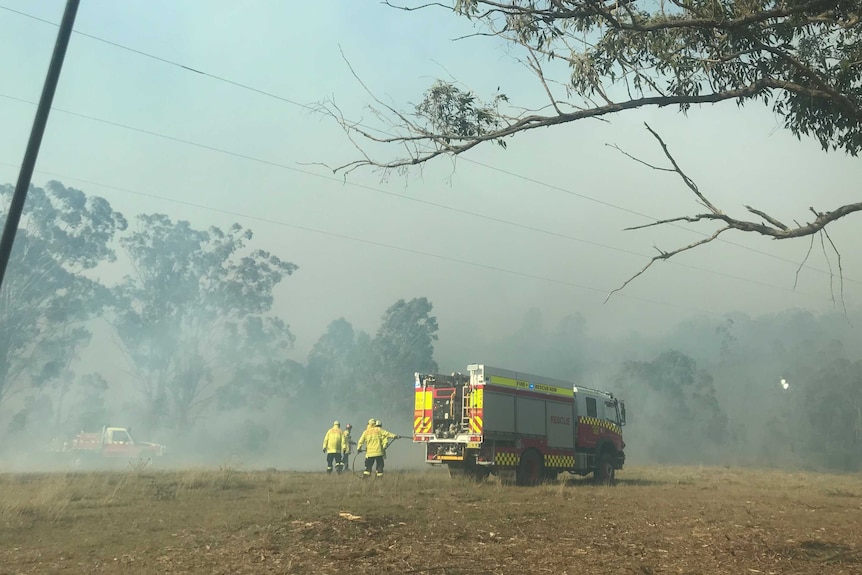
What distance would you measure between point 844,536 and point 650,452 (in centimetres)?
5016

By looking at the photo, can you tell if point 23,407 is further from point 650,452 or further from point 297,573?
point 650,452

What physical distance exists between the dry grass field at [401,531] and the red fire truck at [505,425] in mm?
2128

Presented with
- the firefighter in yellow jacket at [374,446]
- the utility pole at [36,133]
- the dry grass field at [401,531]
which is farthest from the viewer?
the firefighter in yellow jacket at [374,446]

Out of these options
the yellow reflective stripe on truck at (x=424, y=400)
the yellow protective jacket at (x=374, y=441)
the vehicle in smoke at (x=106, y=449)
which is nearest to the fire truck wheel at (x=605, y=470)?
the yellow reflective stripe on truck at (x=424, y=400)

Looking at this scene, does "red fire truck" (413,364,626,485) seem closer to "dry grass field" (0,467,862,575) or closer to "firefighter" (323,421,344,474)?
"firefighter" (323,421,344,474)

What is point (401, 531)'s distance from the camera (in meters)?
8.93

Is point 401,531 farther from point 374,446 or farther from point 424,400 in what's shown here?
point 424,400

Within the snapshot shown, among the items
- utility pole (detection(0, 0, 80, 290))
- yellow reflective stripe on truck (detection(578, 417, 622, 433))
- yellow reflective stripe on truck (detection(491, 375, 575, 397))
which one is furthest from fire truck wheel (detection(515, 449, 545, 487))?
utility pole (detection(0, 0, 80, 290))

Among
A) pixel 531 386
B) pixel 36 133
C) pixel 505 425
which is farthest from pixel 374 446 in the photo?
pixel 36 133

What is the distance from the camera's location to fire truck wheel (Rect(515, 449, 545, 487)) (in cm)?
1677

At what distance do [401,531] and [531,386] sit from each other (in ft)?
30.1

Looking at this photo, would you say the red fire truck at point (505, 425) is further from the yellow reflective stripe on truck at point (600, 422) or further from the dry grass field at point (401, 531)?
the dry grass field at point (401, 531)

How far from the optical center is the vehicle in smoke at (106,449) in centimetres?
2692

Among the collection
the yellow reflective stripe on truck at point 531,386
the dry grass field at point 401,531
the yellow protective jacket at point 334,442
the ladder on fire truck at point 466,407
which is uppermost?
the yellow reflective stripe on truck at point 531,386
